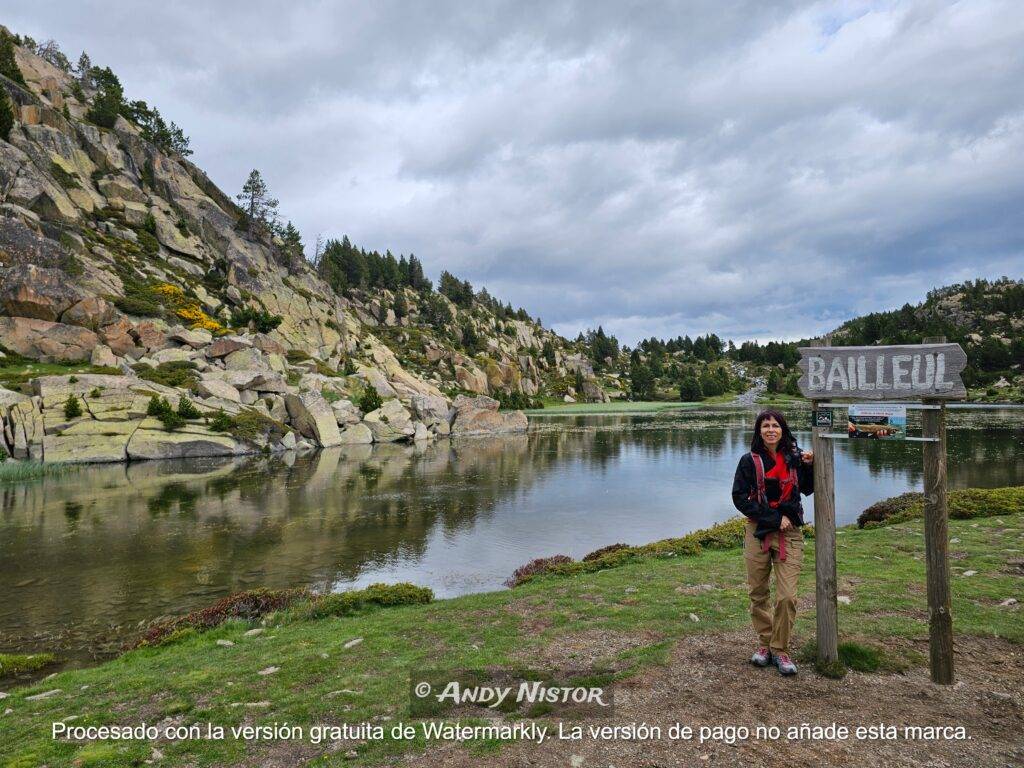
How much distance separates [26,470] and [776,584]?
5238cm

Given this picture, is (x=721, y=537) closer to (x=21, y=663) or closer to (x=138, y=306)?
(x=21, y=663)

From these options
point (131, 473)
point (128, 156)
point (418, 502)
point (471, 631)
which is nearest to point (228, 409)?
point (131, 473)

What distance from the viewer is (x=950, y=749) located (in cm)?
580

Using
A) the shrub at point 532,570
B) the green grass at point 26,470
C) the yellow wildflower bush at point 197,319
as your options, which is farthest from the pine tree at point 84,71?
the shrub at point 532,570

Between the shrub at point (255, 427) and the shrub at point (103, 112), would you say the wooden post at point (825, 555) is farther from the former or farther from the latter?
the shrub at point (103, 112)

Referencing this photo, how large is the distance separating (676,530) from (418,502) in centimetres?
1565

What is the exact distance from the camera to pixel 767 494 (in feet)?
26.4

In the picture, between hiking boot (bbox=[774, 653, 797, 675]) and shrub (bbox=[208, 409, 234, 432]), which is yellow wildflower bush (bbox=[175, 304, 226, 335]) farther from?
hiking boot (bbox=[774, 653, 797, 675])

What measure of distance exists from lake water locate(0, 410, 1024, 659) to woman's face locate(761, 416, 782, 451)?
12466 millimetres

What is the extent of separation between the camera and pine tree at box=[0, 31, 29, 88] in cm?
9300

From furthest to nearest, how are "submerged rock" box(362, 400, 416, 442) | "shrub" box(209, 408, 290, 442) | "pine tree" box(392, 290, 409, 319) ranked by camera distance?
1. "pine tree" box(392, 290, 409, 319)
2. "submerged rock" box(362, 400, 416, 442)
3. "shrub" box(209, 408, 290, 442)

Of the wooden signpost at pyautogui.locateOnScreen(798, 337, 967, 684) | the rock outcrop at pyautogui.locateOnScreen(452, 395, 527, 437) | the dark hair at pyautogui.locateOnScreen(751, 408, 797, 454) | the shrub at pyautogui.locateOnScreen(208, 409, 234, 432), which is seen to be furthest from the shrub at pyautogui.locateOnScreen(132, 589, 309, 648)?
the rock outcrop at pyautogui.locateOnScreen(452, 395, 527, 437)

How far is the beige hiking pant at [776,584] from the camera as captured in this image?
776cm

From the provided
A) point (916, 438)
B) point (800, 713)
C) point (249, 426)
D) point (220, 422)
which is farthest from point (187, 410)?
point (916, 438)
